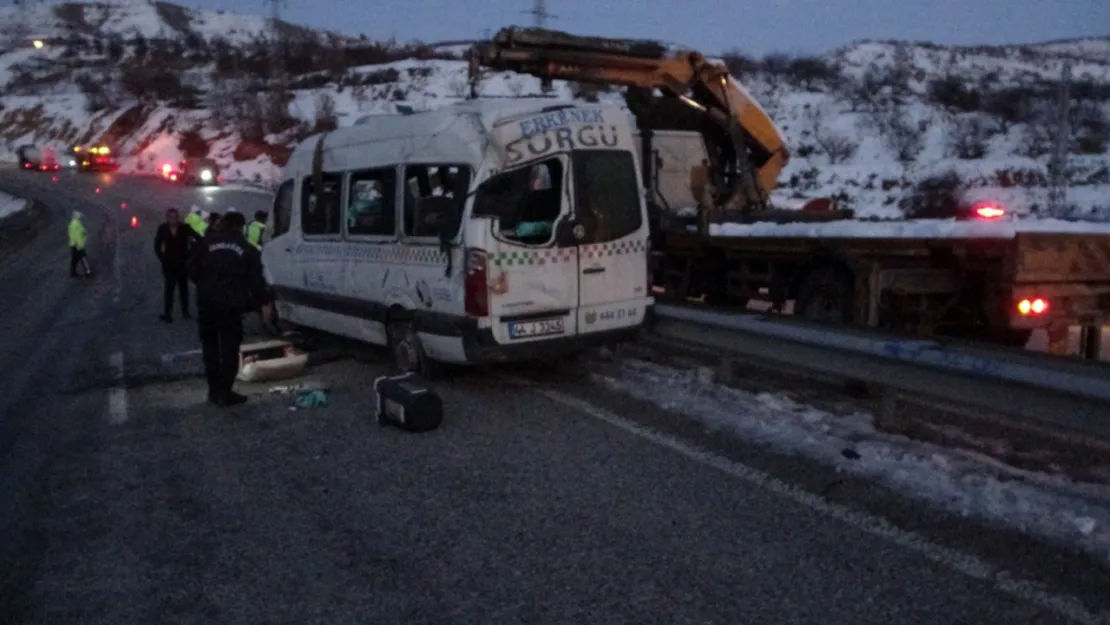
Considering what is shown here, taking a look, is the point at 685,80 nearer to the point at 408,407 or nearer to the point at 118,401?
the point at 408,407

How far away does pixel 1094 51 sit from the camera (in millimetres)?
91875

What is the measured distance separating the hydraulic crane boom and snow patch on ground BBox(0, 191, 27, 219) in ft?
93.3

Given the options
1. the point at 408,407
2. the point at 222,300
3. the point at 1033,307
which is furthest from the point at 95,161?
the point at 1033,307

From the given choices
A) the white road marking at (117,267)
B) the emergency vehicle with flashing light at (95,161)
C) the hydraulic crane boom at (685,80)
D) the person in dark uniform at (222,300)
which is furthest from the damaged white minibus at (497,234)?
the emergency vehicle with flashing light at (95,161)

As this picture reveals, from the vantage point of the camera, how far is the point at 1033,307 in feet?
26.9

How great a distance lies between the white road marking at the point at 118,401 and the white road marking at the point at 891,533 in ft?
12.6

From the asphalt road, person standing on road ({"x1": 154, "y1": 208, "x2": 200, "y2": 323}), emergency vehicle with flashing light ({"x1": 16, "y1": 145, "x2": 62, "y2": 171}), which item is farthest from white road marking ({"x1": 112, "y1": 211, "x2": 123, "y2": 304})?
emergency vehicle with flashing light ({"x1": 16, "y1": 145, "x2": 62, "y2": 171})

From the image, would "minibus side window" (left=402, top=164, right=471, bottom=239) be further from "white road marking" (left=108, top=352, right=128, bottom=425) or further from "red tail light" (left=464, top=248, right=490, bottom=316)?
"white road marking" (left=108, top=352, right=128, bottom=425)

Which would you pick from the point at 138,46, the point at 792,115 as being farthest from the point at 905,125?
the point at 138,46

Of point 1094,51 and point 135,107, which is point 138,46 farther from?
point 1094,51

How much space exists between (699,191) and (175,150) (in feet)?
199

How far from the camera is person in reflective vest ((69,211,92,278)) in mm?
19742

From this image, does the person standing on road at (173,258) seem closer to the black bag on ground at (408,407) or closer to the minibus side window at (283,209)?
the minibus side window at (283,209)

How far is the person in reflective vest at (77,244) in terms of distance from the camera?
19.7 meters
